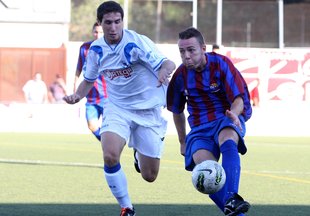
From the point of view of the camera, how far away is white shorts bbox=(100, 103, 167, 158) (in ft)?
27.2

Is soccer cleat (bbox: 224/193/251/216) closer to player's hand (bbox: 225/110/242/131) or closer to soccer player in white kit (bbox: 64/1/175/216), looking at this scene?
player's hand (bbox: 225/110/242/131)

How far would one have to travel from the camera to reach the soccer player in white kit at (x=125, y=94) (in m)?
7.98

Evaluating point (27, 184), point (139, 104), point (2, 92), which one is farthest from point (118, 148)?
point (2, 92)

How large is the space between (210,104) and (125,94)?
1.10 m

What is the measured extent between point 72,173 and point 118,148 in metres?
4.14

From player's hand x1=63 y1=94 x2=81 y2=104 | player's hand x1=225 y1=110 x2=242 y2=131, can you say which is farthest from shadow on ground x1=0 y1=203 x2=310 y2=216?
player's hand x1=225 y1=110 x2=242 y2=131

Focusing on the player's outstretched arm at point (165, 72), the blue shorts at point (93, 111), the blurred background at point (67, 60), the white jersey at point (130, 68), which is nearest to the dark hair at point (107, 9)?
the white jersey at point (130, 68)

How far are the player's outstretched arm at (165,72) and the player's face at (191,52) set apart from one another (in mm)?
304

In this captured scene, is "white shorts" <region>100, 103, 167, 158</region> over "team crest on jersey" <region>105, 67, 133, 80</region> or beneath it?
beneath

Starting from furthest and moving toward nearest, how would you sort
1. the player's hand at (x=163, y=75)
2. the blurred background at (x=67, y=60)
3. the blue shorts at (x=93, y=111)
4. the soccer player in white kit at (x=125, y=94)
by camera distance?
the blurred background at (x=67, y=60) → the blue shorts at (x=93, y=111) → the soccer player in white kit at (x=125, y=94) → the player's hand at (x=163, y=75)

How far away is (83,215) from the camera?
812cm

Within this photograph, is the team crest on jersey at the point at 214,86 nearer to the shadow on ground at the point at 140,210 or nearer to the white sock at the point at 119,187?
the white sock at the point at 119,187

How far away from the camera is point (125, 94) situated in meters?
8.44

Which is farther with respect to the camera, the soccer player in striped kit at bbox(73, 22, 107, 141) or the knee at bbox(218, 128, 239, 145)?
the soccer player in striped kit at bbox(73, 22, 107, 141)
